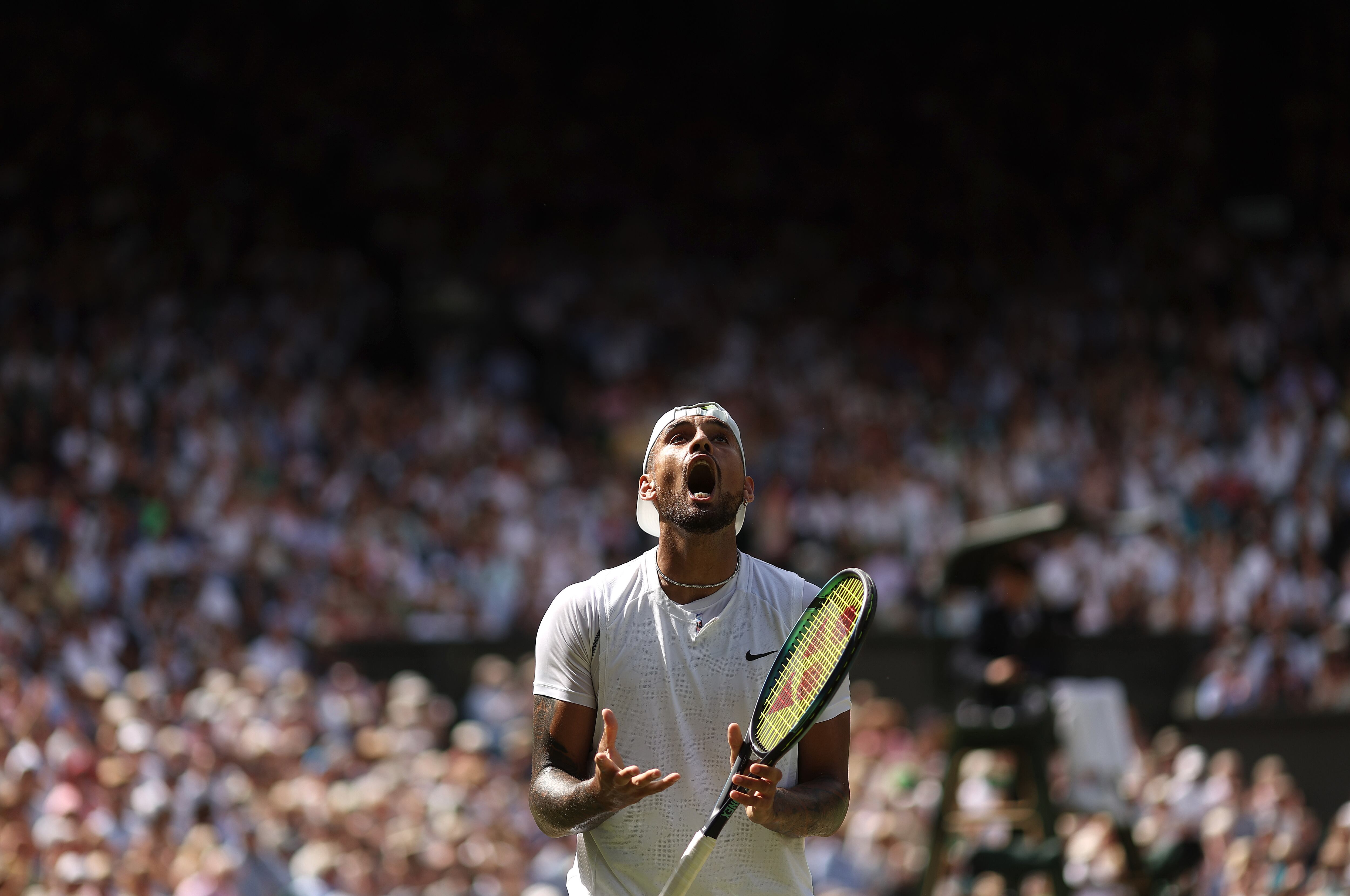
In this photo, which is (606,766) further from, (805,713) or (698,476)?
(698,476)

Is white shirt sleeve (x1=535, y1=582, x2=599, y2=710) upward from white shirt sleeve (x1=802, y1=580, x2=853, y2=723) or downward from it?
upward

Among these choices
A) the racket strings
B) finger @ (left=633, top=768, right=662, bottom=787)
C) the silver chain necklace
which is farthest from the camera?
the silver chain necklace

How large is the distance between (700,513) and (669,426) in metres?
0.22

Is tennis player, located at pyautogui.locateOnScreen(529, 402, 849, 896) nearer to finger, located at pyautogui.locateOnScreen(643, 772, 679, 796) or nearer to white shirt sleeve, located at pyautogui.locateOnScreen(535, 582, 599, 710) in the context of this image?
white shirt sleeve, located at pyautogui.locateOnScreen(535, 582, 599, 710)

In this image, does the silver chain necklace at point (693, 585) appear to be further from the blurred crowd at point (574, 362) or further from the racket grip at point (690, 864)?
the blurred crowd at point (574, 362)

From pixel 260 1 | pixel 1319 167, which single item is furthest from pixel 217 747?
pixel 1319 167

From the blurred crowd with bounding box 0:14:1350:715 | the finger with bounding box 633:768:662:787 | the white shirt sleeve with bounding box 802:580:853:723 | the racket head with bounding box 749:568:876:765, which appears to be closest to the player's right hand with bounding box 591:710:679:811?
the finger with bounding box 633:768:662:787

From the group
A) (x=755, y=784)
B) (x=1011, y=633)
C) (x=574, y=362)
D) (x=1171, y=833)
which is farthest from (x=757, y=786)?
(x=574, y=362)

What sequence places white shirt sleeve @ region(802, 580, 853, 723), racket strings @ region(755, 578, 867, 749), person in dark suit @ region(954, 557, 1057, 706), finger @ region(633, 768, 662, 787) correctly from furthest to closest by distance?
1. person in dark suit @ region(954, 557, 1057, 706)
2. white shirt sleeve @ region(802, 580, 853, 723)
3. racket strings @ region(755, 578, 867, 749)
4. finger @ region(633, 768, 662, 787)

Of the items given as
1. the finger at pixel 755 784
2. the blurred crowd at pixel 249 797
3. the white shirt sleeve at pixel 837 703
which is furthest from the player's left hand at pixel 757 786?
the blurred crowd at pixel 249 797

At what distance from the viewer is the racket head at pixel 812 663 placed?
2988 mm

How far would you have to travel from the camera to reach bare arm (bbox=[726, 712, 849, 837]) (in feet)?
9.86

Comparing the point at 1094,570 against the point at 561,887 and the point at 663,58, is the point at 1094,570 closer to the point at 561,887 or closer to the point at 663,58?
the point at 561,887

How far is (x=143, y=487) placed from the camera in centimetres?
1329
